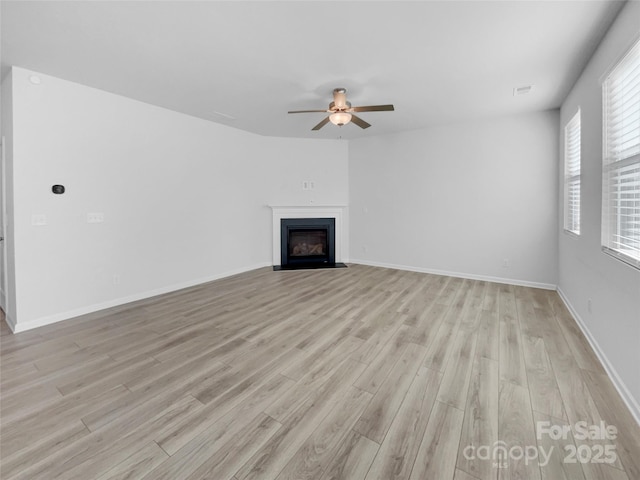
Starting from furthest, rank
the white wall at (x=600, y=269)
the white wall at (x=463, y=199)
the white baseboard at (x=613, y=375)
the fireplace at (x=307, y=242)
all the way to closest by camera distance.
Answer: the fireplace at (x=307, y=242)
the white wall at (x=463, y=199)
the white wall at (x=600, y=269)
the white baseboard at (x=613, y=375)

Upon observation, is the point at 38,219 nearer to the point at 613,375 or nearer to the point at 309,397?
the point at 309,397

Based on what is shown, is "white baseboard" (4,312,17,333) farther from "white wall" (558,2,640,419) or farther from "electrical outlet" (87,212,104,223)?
"white wall" (558,2,640,419)

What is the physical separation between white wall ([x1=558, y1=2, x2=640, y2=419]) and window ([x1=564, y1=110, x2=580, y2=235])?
0.15m

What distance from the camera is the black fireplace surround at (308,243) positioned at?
5.85m

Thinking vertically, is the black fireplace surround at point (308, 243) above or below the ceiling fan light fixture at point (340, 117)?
below

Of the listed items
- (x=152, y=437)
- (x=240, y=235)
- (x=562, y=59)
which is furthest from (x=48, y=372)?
(x=562, y=59)

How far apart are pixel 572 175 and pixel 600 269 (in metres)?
1.72

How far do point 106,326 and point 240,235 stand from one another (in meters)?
2.70

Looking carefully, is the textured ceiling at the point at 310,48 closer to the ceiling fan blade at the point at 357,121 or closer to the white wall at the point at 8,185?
the ceiling fan blade at the point at 357,121

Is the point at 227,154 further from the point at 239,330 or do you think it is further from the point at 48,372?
the point at 48,372

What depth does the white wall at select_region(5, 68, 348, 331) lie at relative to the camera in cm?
292

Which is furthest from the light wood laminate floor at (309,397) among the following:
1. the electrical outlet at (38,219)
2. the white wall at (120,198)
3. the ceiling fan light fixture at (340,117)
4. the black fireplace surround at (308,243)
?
the black fireplace surround at (308,243)

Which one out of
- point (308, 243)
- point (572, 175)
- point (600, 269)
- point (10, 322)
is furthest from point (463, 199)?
point (10, 322)

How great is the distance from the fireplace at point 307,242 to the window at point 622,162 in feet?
14.2
